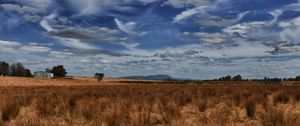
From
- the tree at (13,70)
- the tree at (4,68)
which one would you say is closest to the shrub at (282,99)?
the tree at (4,68)

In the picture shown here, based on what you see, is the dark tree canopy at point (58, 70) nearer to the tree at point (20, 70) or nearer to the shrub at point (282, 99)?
the tree at point (20, 70)

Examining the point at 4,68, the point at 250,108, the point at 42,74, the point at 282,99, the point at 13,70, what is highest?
the point at 4,68

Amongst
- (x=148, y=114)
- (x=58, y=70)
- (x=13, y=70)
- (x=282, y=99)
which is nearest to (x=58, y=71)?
(x=58, y=70)

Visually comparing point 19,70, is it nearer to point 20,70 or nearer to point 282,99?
point 20,70

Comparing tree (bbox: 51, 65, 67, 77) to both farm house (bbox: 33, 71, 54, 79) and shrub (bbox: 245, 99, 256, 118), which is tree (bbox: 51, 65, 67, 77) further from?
shrub (bbox: 245, 99, 256, 118)

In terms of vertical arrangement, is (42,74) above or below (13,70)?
below

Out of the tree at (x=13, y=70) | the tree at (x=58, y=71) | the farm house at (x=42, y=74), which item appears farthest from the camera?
the tree at (x=58, y=71)

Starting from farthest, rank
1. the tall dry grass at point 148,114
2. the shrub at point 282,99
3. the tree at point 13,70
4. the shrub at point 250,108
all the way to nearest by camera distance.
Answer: the tree at point 13,70
the shrub at point 282,99
the shrub at point 250,108
the tall dry grass at point 148,114

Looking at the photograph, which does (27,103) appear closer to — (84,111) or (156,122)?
A: (84,111)

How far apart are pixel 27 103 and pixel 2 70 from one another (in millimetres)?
129692

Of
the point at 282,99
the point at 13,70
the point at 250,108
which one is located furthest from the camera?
the point at 13,70

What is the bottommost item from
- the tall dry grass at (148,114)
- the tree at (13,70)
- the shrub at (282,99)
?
the tall dry grass at (148,114)

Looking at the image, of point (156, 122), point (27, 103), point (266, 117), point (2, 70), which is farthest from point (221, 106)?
point (2, 70)

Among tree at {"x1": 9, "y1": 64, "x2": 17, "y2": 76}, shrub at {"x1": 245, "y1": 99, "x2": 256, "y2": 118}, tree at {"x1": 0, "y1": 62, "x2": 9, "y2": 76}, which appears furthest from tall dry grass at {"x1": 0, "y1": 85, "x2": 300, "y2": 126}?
tree at {"x1": 9, "y1": 64, "x2": 17, "y2": 76}
